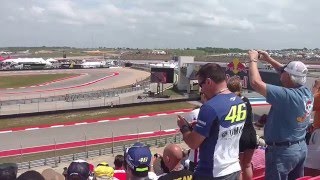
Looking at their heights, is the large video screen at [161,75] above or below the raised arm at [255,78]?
below

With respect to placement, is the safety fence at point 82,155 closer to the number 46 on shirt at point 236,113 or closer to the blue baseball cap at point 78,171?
the blue baseball cap at point 78,171

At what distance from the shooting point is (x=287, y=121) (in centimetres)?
488

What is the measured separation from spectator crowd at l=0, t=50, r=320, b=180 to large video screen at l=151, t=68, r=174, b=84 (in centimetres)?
4281

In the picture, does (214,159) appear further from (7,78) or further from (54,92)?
(7,78)

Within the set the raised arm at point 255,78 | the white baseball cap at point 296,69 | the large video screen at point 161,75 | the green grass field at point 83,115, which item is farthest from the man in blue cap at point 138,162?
the large video screen at point 161,75

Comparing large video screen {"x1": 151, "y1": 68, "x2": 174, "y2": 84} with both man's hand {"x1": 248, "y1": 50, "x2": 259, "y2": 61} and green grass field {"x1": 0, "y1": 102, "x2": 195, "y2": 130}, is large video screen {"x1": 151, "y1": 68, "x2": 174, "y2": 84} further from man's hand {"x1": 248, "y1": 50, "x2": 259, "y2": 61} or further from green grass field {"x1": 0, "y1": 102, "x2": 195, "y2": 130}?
man's hand {"x1": 248, "y1": 50, "x2": 259, "y2": 61}

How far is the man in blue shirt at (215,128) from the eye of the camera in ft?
12.9

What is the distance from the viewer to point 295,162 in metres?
4.99

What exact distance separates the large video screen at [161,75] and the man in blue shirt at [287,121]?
43850mm

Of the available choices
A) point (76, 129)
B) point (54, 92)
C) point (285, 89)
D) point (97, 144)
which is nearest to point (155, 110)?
point (76, 129)

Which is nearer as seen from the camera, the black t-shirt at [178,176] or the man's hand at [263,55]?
the black t-shirt at [178,176]

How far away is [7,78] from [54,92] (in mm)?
20410

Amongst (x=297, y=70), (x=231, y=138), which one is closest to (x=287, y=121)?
Result: (x=297, y=70)

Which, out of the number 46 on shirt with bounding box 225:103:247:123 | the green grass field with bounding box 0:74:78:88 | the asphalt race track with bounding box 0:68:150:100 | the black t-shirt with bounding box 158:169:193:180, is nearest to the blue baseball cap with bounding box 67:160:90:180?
the black t-shirt with bounding box 158:169:193:180
